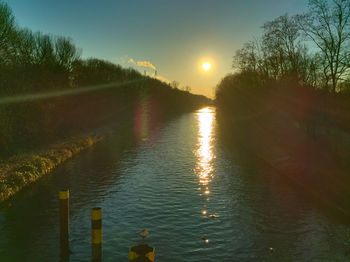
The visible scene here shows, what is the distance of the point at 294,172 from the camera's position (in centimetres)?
1827

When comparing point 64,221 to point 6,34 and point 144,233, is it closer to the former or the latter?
point 144,233

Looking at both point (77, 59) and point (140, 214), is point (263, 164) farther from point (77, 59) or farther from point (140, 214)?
point (77, 59)

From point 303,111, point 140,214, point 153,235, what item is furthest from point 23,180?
point 303,111

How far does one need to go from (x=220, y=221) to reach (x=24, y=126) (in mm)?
18712

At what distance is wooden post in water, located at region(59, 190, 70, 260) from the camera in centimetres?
809

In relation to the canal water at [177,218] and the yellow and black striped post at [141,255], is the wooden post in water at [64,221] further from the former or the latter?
the yellow and black striped post at [141,255]

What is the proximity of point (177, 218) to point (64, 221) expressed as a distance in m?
4.58

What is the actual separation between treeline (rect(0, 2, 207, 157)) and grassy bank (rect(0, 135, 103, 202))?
6.80ft

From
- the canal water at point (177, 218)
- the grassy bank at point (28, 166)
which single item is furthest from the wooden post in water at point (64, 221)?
the grassy bank at point (28, 166)

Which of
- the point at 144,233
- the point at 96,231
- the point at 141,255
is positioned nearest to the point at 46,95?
the point at 144,233

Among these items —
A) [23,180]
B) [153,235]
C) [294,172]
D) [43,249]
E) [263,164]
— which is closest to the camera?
[43,249]

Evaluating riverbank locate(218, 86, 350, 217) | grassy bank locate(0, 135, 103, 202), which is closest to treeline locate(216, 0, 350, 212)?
riverbank locate(218, 86, 350, 217)

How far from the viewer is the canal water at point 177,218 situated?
8766 mm

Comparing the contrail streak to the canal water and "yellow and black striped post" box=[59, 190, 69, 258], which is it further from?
"yellow and black striped post" box=[59, 190, 69, 258]
